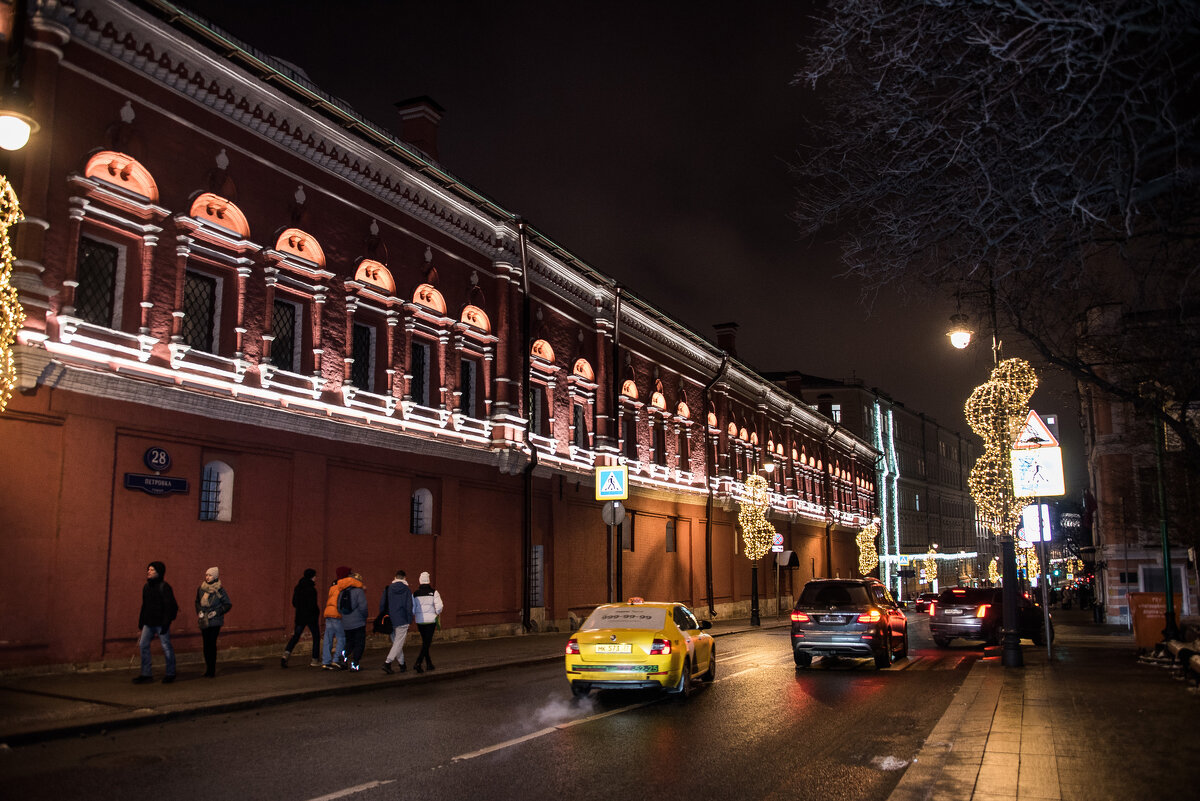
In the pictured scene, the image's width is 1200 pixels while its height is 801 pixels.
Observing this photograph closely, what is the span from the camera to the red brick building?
596 inches

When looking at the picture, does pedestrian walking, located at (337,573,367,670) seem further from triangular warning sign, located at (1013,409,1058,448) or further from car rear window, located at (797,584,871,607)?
triangular warning sign, located at (1013,409,1058,448)

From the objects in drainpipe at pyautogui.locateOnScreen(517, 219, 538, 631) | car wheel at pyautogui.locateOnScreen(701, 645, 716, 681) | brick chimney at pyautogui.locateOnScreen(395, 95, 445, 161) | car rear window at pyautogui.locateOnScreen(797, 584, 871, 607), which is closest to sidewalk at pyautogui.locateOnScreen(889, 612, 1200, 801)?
car rear window at pyautogui.locateOnScreen(797, 584, 871, 607)

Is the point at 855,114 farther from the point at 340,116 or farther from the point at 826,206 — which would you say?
the point at 340,116

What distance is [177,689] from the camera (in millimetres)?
13641

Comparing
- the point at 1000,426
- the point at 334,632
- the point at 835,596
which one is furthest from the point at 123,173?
the point at 1000,426

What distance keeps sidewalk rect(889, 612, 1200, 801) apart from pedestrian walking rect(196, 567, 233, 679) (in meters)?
10.9

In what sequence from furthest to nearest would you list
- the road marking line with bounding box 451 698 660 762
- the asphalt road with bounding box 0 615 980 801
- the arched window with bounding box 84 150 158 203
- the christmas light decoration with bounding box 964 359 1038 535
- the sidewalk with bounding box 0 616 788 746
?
the christmas light decoration with bounding box 964 359 1038 535, the arched window with bounding box 84 150 158 203, the sidewalk with bounding box 0 616 788 746, the road marking line with bounding box 451 698 660 762, the asphalt road with bounding box 0 615 980 801

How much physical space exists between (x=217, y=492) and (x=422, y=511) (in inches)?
262

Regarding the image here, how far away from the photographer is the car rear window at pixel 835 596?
18375mm

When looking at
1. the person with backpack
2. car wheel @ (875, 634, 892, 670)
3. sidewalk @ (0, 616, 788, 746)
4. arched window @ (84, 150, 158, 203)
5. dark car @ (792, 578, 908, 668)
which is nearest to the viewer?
sidewalk @ (0, 616, 788, 746)

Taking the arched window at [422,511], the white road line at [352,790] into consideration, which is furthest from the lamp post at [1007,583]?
the arched window at [422,511]

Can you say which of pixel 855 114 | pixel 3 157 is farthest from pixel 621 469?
pixel 855 114

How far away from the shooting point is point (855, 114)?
8.47 m

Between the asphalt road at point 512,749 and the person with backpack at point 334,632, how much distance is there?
89.3 inches
